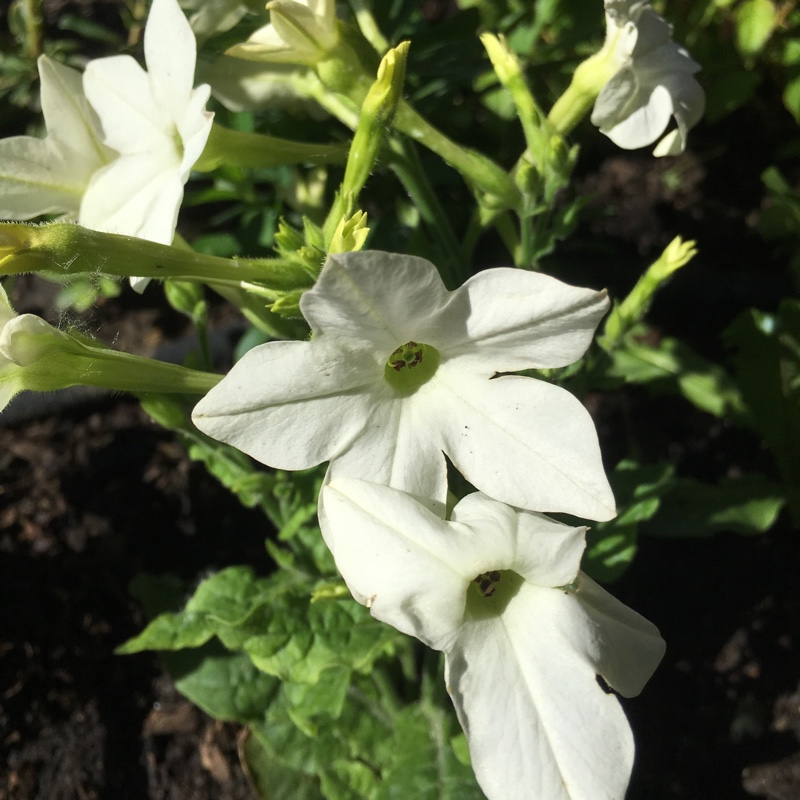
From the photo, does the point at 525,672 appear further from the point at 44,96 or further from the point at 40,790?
the point at 40,790

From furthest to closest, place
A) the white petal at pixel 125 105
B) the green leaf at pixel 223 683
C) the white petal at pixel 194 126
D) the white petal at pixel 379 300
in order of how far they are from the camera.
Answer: the green leaf at pixel 223 683 → the white petal at pixel 125 105 → the white petal at pixel 194 126 → the white petal at pixel 379 300

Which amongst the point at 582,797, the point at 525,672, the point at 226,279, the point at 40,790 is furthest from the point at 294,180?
the point at 40,790

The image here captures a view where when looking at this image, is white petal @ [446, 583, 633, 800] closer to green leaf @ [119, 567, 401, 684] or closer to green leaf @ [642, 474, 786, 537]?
green leaf @ [119, 567, 401, 684]

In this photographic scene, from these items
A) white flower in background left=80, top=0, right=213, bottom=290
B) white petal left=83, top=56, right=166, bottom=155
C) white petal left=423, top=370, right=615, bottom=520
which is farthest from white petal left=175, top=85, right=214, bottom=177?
white petal left=423, top=370, right=615, bottom=520

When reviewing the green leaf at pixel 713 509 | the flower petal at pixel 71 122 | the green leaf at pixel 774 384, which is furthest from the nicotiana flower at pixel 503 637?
the green leaf at pixel 774 384

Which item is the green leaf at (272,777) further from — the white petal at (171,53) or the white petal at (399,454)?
the white petal at (171,53)
